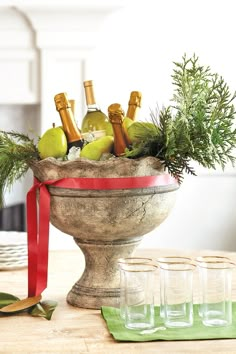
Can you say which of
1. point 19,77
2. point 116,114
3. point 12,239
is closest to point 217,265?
point 116,114

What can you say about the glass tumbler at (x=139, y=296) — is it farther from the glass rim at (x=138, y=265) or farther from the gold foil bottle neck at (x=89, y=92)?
the gold foil bottle neck at (x=89, y=92)

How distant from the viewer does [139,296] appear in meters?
1.36

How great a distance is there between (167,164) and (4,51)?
281cm

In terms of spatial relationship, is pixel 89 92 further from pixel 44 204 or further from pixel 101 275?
pixel 101 275

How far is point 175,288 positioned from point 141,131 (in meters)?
0.34

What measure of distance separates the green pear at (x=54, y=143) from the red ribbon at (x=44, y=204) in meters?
0.06

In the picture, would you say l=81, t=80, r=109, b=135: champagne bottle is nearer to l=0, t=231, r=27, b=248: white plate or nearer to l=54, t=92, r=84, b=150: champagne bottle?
l=54, t=92, r=84, b=150: champagne bottle

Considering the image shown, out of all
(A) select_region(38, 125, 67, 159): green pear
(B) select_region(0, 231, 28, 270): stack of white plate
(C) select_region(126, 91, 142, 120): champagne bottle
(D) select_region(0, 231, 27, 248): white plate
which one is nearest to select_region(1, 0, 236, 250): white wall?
(D) select_region(0, 231, 27, 248): white plate

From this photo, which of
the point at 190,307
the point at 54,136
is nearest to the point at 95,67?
the point at 54,136

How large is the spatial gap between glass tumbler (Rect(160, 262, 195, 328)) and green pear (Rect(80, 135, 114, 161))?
28cm

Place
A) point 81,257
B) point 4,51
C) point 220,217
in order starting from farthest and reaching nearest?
point 220,217 → point 4,51 → point 81,257

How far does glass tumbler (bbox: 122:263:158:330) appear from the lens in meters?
1.38

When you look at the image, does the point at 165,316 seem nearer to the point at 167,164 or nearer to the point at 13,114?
the point at 167,164

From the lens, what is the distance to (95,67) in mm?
4254
